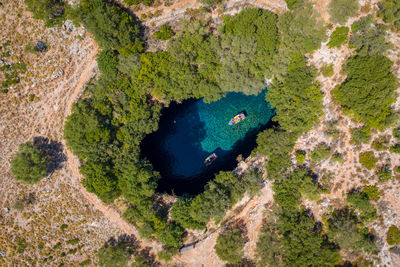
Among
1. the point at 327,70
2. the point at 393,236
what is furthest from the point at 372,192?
the point at 327,70

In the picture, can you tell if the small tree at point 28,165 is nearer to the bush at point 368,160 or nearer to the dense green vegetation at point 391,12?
the bush at point 368,160

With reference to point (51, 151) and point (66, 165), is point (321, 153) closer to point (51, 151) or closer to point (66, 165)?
point (66, 165)

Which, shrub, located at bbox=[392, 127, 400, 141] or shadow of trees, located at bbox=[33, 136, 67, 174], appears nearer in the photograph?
shrub, located at bbox=[392, 127, 400, 141]

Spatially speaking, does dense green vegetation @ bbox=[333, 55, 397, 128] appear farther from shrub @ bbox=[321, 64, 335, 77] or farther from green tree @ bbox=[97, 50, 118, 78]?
green tree @ bbox=[97, 50, 118, 78]

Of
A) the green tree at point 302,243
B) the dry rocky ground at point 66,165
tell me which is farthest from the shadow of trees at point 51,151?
the green tree at point 302,243

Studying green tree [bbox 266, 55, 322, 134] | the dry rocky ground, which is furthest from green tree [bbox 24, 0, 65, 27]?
green tree [bbox 266, 55, 322, 134]
